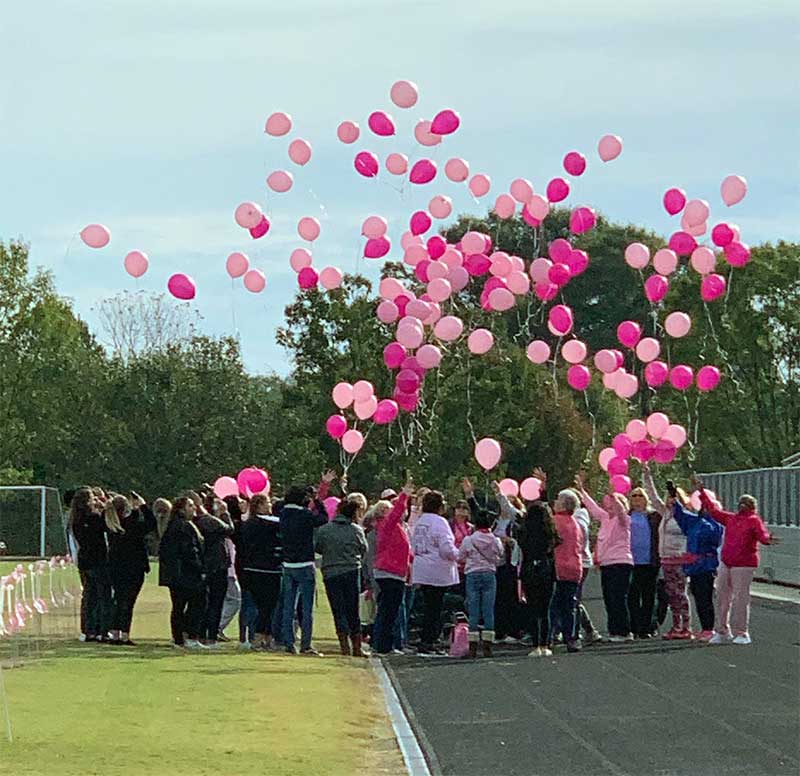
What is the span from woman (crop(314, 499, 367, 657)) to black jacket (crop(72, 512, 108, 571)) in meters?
2.62

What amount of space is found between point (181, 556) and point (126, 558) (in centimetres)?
110

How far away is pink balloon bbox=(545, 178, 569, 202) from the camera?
23562mm

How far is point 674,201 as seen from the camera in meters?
23.6

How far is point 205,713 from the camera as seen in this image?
14359mm

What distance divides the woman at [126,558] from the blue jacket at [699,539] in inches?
237

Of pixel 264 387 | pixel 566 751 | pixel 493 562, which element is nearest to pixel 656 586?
pixel 493 562

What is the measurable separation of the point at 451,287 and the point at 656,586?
455 cm

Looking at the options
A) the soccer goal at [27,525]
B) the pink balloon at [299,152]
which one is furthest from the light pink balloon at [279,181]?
the soccer goal at [27,525]

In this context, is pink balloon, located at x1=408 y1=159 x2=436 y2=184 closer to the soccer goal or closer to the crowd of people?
the crowd of people

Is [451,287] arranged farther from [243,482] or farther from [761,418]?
[761,418]

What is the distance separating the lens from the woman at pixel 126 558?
69.1 ft

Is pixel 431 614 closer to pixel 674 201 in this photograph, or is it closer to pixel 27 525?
pixel 674 201

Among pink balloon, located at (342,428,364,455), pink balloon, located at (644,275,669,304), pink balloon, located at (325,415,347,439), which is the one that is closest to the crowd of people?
pink balloon, located at (342,428,364,455)

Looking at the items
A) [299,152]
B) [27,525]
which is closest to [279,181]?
[299,152]
